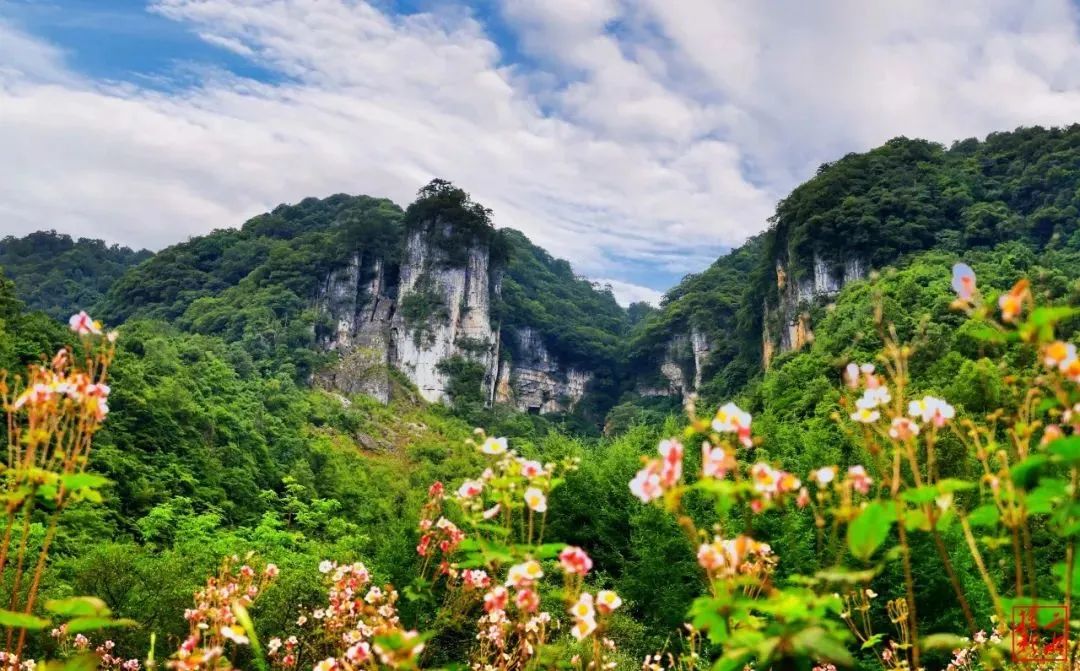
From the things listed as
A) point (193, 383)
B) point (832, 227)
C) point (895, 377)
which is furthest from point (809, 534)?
point (832, 227)

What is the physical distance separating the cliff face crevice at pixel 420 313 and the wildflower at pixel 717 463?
177 ft

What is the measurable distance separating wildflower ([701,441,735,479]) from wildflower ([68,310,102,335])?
177 centimetres

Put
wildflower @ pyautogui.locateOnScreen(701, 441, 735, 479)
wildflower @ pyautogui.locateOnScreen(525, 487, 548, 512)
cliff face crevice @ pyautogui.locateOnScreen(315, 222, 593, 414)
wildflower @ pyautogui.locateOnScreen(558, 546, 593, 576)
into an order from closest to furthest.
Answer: wildflower @ pyautogui.locateOnScreen(701, 441, 735, 479) → wildflower @ pyautogui.locateOnScreen(558, 546, 593, 576) → wildflower @ pyautogui.locateOnScreen(525, 487, 548, 512) → cliff face crevice @ pyautogui.locateOnScreen(315, 222, 593, 414)

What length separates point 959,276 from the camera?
1.68 m

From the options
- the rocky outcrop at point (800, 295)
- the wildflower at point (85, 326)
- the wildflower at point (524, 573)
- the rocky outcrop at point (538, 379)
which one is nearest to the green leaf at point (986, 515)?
the wildflower at point (524, 573)

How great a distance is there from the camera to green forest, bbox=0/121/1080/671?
67.2 inches

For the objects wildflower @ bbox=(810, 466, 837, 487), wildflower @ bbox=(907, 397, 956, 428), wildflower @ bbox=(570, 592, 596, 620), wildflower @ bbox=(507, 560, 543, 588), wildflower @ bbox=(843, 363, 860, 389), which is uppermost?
wildflower @ bbox=(843, 363, 860, 389)

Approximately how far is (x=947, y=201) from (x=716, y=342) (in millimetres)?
22671

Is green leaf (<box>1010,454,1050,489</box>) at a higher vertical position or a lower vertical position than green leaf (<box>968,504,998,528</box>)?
higher

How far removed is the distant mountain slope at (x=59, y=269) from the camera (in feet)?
230

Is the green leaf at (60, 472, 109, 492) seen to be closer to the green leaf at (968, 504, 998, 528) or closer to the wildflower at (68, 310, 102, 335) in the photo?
the wildflower at (68, 310, 102, 335)

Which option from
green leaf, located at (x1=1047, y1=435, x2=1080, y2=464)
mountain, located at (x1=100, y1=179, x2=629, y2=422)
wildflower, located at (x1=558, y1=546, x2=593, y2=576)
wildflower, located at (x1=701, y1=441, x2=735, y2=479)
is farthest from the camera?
mountain, located at (x1=100, y1=179, x2=629, y2=422)

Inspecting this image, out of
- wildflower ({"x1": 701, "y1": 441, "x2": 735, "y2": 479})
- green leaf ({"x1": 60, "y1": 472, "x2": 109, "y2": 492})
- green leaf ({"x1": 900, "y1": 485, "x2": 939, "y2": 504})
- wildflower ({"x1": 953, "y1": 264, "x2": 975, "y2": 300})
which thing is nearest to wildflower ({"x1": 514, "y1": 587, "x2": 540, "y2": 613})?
wildflower ({"x1": 701, "y1": 441, "x2": 735, "y2": 479})

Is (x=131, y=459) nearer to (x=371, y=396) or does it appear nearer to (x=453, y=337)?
(x=371, y=396)
